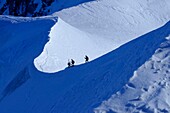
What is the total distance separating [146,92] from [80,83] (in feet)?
10.7

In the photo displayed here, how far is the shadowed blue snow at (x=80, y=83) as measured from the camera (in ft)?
36.7

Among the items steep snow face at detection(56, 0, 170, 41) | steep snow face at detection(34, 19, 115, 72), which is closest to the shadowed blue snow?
steep snow face at detection(34, 19, 115, 72)

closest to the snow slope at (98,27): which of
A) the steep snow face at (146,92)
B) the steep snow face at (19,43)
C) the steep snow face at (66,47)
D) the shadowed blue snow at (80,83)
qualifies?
the steep snow face at (66,47)

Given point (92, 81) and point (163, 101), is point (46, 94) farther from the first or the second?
point (163, 101)

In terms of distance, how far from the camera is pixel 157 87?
1008 cm

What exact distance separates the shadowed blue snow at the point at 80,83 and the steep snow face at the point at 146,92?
326 millimetres

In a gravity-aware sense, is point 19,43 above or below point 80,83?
below

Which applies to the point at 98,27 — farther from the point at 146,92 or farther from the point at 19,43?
the point at 146,92

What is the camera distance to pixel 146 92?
999 centimetres

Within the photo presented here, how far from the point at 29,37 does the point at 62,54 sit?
3.89m

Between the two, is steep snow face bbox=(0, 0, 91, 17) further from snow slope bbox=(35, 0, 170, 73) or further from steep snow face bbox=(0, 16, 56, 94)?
steep snow face bbox=(0, 16, 56, 94)

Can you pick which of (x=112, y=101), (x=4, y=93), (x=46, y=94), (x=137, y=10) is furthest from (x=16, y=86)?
(x=137, y=10)

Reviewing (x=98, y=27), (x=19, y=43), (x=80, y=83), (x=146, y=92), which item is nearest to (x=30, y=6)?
(x=98, y=27)

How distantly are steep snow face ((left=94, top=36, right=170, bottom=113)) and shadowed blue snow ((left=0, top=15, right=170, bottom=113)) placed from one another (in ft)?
1.07
